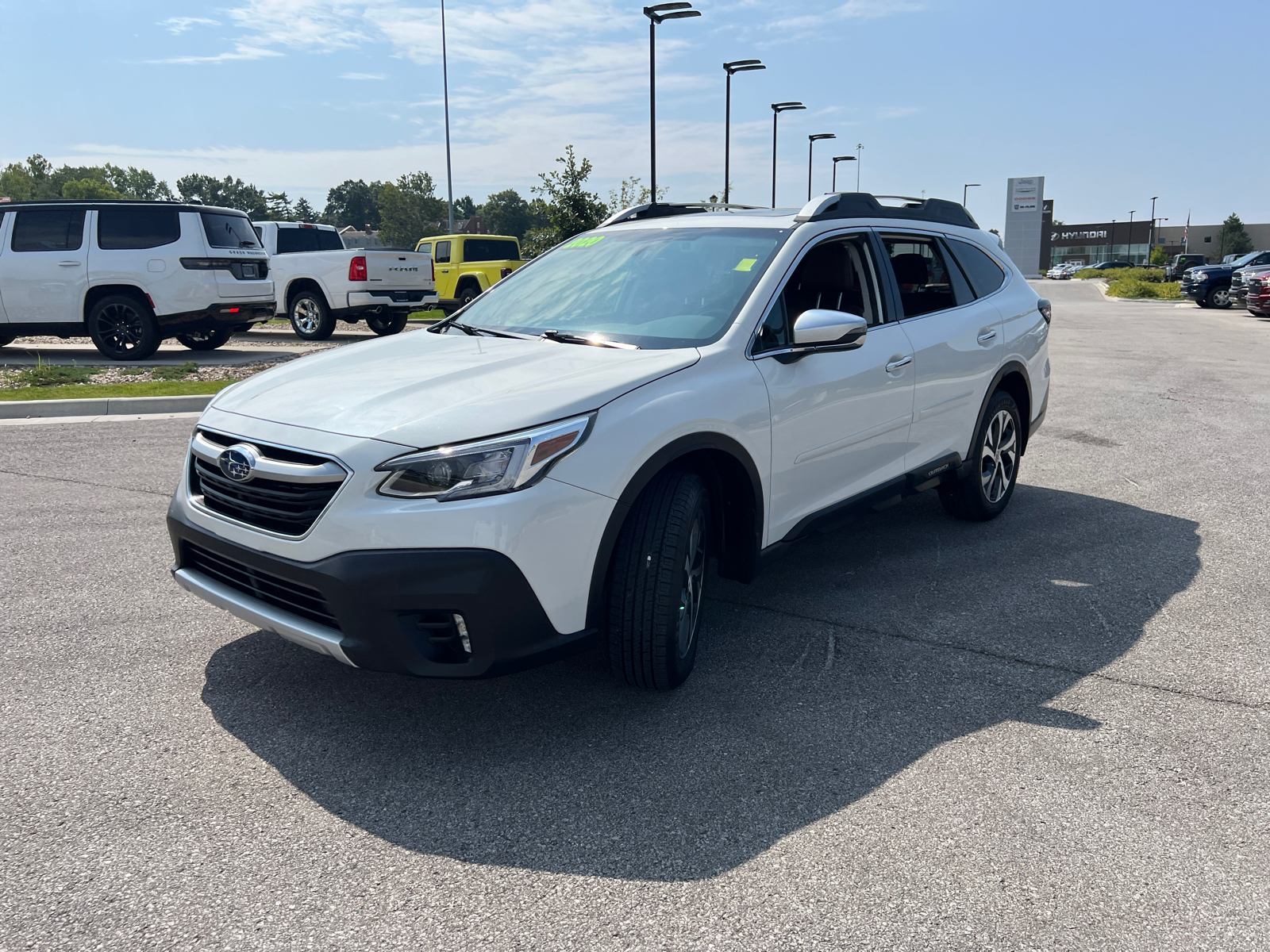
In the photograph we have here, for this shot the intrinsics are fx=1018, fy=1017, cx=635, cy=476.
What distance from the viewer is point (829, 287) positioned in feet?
15.4

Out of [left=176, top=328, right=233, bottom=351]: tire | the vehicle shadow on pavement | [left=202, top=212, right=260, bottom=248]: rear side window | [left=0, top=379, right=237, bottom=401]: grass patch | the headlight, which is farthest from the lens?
[left=176, top=328, right=233, bottom=351]: tire

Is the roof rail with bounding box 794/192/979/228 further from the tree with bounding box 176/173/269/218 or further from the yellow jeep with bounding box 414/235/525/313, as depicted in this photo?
the tree with bounding box 176/173/269/218

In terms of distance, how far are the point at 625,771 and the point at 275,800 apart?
104 centimetres

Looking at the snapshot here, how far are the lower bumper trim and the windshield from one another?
1587 millimetres

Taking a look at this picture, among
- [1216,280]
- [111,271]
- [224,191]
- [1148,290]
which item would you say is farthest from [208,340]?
[224,191]

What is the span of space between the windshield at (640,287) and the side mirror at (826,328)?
270mm

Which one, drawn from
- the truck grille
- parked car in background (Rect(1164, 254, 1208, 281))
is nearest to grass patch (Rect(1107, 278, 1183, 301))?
parked car in background (Rect(1164, 254, 1208, 281))

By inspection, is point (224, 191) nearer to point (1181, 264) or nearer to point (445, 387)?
point (1181, 264)

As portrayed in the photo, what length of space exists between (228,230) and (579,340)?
1135cm

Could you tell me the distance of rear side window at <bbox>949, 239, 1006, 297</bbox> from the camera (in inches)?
225

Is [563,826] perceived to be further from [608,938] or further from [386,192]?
[386,192]

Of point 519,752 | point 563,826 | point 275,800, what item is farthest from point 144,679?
point 563,826

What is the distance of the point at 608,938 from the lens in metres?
2.40

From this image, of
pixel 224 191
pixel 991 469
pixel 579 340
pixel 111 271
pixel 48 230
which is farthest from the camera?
pixel 224 191
